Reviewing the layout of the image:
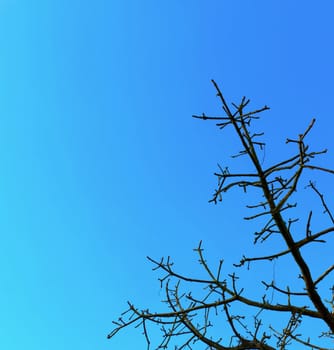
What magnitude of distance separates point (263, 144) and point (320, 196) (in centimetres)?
57

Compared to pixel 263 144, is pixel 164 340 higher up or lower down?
lower down

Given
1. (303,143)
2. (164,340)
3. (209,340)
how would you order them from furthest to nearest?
1. (164,340)
2. (209,340)
3. (303,143)

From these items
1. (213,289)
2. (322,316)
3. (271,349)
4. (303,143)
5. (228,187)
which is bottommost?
(271,349)

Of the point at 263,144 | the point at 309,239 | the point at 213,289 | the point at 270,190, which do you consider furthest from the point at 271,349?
the point at 263,144

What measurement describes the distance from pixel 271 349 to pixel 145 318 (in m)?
1.07

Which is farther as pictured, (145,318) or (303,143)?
(145,318)

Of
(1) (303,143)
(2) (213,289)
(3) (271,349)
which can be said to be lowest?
(3) (271,349)

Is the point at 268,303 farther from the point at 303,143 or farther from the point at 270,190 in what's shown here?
the point at 303,143

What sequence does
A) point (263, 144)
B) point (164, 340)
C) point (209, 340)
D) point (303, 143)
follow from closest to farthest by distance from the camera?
1. point (303, 143)
2. point (263, 144)
3. point (209, 340)
4. point (164, 340)

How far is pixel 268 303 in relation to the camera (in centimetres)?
348

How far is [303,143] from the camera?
302 cm

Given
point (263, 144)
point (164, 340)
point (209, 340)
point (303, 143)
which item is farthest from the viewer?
point (164, 340)

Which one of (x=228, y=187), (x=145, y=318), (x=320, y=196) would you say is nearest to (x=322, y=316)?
(x=320, y=196)

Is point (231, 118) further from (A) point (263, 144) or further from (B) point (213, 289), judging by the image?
(B) point (213, 289)
